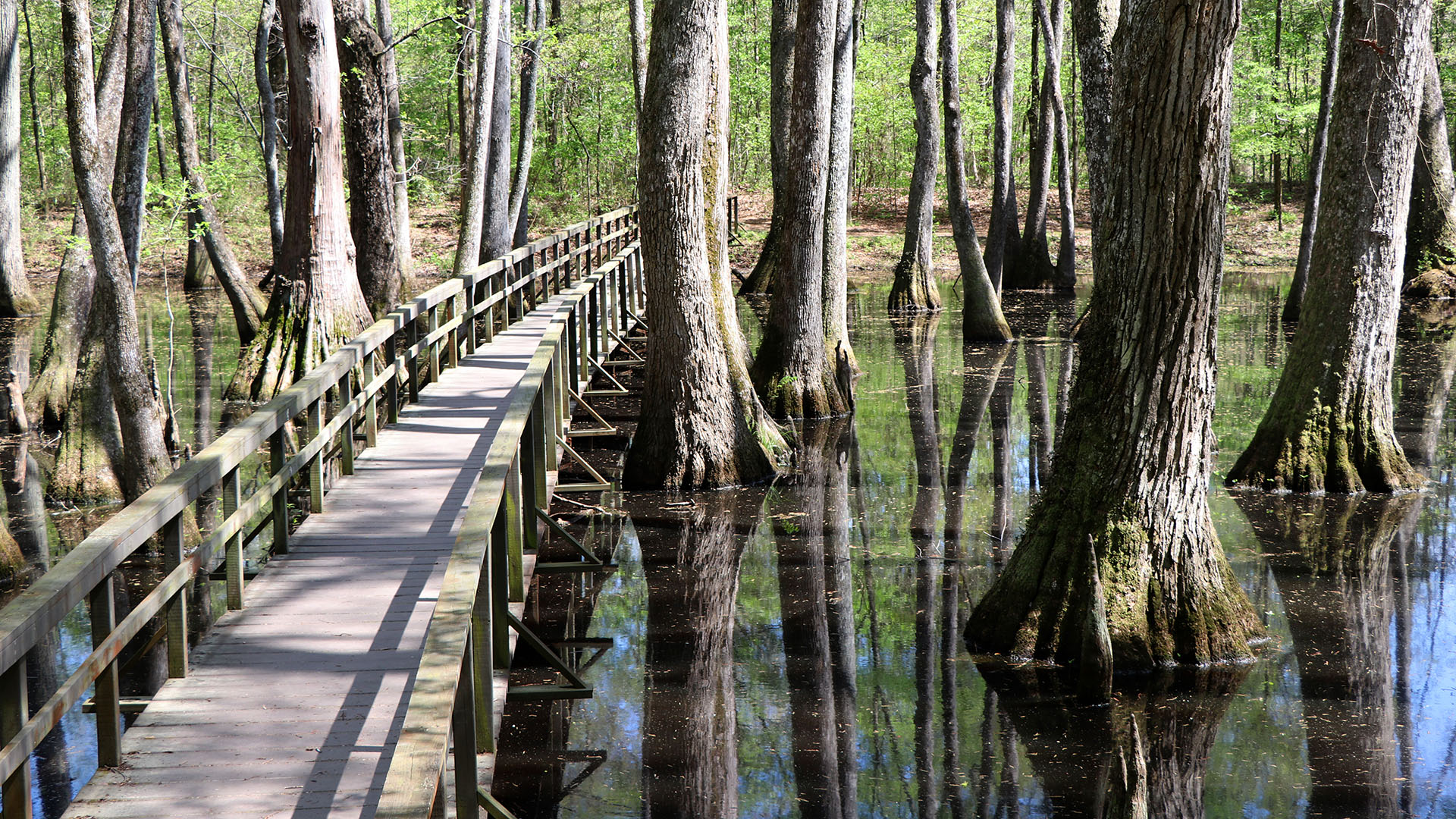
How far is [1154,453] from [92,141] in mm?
8283

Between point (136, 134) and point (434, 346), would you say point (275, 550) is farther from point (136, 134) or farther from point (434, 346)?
point (136, 134)

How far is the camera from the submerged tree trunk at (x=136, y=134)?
11.8 meters

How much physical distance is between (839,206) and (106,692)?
11.8m

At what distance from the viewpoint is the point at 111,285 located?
9.57m

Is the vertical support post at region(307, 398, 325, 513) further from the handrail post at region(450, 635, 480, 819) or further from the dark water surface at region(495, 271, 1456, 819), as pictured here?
the handrail post at region(450, 635, 480, 819)

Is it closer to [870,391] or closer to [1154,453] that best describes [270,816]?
[1154,453]

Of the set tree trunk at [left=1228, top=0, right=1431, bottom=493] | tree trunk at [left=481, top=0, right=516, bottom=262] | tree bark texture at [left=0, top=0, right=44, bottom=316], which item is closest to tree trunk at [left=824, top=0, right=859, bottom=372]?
tree trunk at [left=481, top=0, right=516, bottom=262]

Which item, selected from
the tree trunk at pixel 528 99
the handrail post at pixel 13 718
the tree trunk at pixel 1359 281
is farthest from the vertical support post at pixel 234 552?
the tree trunk at pixel 528 99

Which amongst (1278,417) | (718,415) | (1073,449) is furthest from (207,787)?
(1278,417)

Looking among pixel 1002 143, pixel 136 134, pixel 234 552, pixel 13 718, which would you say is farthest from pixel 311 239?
pixel 1002 143

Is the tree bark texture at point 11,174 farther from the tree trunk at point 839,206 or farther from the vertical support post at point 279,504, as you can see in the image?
the vertical support post at point 279,504

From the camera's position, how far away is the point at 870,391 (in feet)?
48.9

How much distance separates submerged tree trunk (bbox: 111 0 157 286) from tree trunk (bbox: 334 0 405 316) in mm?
2697

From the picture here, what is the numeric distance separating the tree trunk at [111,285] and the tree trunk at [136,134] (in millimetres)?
2121
